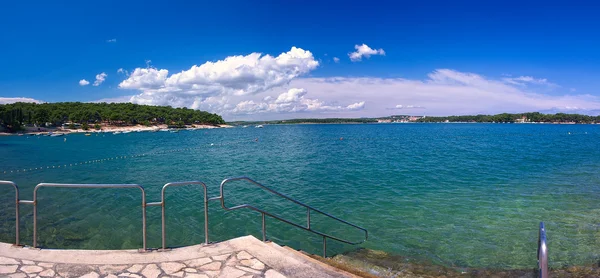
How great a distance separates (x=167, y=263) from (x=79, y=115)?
539 ft

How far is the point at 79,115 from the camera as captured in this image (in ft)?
455

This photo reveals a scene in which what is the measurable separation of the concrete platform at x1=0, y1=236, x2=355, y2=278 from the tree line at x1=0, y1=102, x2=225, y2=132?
132m

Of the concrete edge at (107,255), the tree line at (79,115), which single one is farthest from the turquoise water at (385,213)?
the tree line at (79,115)

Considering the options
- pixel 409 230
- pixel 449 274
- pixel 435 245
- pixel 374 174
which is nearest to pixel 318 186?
pixel 374 174

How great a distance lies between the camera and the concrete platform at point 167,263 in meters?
4.80

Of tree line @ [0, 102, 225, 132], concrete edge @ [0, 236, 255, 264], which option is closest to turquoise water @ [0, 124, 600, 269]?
concrete edge @ [0, 236, 255, 264]

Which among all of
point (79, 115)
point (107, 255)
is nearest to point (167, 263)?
point (107, 255)

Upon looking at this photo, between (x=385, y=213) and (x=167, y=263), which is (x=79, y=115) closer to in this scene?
(x=385, y=213)

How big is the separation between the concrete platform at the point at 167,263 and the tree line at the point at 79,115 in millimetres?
131791

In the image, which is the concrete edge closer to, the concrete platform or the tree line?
the concrete platform

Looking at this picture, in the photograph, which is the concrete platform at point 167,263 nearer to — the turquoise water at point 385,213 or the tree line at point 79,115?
the turquoise water at point 385,213

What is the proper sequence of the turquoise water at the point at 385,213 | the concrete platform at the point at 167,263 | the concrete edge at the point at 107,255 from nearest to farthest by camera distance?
the concrete platform at the point at 167,263 < the concrete edge at the point at 107,255 < the turquoise water at the point at 385,213

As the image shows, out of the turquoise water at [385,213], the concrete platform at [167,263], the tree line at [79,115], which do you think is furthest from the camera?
the tree line at [79,115]

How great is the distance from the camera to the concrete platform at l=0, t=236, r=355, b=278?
15.8ft
